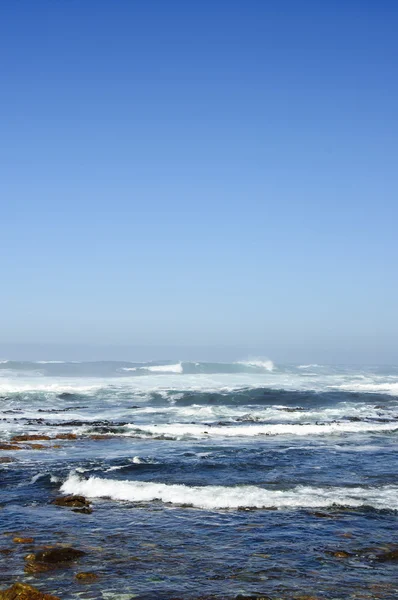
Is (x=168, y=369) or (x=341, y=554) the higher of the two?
(x=168, y=369)

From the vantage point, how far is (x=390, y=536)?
37.6 feet

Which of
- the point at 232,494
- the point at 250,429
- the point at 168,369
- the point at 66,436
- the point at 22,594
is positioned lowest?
the point at 66,436

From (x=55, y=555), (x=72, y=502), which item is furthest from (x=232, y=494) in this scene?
(x=55, y=555)

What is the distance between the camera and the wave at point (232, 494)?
557 inches

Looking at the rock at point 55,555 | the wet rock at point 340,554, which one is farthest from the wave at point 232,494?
the rock at point 55,555

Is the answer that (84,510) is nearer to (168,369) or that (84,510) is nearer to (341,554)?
(341,554)

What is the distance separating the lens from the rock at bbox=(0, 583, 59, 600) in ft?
26.3

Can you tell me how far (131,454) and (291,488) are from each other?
8.02m

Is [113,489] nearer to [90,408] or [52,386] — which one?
[90,408]

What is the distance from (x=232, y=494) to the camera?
1502 cm

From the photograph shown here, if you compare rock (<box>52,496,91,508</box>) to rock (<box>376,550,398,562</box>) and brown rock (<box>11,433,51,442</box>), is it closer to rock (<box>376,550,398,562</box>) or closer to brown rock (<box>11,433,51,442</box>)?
rock (<box>376,550,398,562</box>)

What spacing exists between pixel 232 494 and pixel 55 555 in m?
Answer: 6.15

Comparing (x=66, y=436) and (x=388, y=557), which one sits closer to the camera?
(x=388, y=557)

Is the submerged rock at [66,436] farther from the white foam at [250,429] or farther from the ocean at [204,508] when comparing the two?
the white foam at [250,429]
